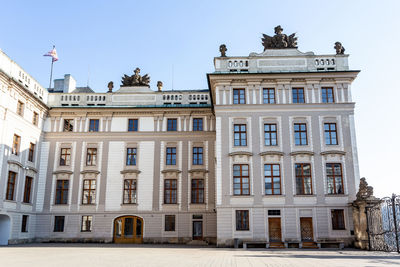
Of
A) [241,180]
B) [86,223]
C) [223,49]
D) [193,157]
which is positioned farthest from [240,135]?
[86,223]

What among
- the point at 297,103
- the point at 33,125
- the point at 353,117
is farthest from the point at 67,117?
the point at 353,117

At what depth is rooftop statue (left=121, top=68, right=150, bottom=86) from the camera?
38.4m

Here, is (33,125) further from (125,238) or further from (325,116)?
(325,116)

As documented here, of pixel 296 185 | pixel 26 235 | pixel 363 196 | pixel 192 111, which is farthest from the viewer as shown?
pixel 192 111

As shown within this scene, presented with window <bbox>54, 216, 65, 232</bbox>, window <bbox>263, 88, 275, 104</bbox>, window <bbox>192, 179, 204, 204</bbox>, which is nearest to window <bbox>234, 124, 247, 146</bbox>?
window <bbox>263, 88, 275, 104</bbox>

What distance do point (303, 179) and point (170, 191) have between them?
12.2 m

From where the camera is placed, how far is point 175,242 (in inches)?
1321

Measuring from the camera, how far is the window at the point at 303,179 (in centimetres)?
2900

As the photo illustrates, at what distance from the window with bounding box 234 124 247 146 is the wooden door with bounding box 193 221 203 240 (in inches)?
346

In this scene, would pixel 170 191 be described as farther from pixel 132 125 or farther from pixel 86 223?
pixel 86 223

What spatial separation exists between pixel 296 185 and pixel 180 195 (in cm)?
1087

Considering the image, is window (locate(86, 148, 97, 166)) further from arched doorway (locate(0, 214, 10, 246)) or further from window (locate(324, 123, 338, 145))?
window (locate(324, 123, 338, 145))

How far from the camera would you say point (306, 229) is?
28266mm

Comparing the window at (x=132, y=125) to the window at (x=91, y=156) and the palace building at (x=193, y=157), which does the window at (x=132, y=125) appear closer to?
the palace building at (x=193, y=157)
